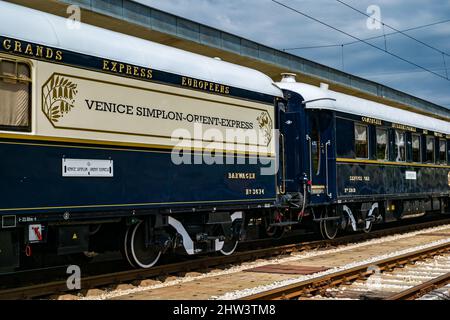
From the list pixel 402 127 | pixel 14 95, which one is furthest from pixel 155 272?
pixel 402 127

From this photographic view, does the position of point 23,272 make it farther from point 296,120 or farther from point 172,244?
point 296,120

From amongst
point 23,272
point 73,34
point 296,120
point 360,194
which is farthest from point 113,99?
point 360,194

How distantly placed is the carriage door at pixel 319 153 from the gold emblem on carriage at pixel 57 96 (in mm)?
6934

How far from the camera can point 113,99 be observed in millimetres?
8445

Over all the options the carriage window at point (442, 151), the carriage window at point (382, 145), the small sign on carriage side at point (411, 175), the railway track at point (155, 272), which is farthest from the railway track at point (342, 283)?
the carriage window at point (442, 151)

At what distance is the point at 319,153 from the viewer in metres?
13.9

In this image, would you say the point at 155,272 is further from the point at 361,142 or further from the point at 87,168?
the point at 361,142

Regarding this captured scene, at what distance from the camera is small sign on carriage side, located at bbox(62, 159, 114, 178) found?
773 cm

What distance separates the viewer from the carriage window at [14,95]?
23.1 ft

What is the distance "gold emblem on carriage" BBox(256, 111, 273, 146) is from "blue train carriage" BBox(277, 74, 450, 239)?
3.13 feet

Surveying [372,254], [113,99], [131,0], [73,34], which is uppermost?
[131,0]

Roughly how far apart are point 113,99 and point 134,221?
6.37 ft

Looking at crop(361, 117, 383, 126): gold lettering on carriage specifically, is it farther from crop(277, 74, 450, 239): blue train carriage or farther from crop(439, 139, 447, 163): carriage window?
crop(439, 139, 447, 163): carriage window

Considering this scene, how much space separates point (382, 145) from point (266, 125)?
19.8 ft
